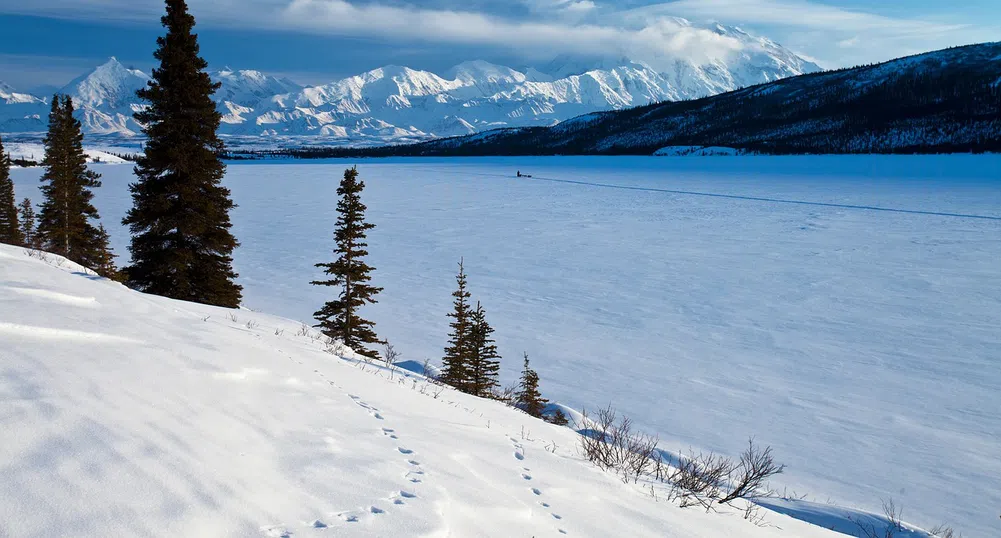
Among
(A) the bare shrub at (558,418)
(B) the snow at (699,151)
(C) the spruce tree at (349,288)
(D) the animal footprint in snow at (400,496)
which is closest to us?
(D) the animal footprint in snow at (400,496)

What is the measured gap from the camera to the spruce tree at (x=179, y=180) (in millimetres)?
14734

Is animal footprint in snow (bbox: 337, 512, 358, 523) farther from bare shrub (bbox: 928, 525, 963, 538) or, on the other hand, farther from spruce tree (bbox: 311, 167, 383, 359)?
spruce tree (bbox: 311, 167, 383, 359)

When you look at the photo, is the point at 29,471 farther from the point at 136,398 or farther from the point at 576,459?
the point at 576,459

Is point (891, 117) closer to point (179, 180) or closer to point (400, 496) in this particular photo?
point (179, 180)

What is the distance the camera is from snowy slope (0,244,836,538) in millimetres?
2809

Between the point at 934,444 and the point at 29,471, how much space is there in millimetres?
12440

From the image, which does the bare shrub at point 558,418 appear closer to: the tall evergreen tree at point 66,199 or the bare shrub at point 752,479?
the bare shrub at point 752,479

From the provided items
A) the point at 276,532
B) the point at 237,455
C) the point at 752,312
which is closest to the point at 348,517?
the point at 276,532

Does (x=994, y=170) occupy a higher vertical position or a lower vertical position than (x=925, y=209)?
higher

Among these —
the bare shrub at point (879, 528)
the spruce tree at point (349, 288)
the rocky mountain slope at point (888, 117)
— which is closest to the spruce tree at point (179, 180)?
the spruce tree at point (349, 288)

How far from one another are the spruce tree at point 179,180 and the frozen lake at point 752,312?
14.6 feet

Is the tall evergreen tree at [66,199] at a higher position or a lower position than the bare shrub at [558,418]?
higher

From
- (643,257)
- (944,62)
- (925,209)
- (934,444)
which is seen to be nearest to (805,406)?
(934,444)

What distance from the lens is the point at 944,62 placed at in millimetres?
187375
